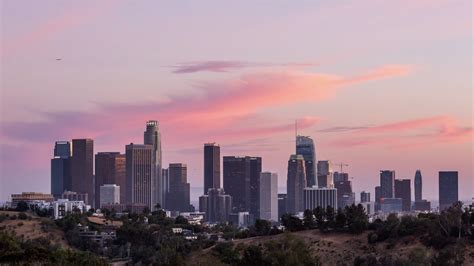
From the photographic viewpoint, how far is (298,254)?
82.6 m

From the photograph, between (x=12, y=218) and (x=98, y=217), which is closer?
(x=12, y=218)

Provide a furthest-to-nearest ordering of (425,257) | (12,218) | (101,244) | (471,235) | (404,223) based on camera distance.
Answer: (12,218) → (101,244) → (404,223) → (471,235) → (425,257)

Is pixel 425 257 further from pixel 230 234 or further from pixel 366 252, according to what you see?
pixel 230 234

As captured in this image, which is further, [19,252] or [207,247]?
[207,247]

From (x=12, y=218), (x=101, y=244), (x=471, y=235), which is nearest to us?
(x=471, y=235)

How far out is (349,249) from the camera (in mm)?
117562

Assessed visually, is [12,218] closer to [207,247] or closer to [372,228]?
[207,247]

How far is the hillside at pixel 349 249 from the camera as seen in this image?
4188 inches

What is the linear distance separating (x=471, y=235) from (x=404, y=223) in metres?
10.2

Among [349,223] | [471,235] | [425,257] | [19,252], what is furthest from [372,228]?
[19,252]

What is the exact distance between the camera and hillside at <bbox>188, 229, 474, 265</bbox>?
10638 centimetres

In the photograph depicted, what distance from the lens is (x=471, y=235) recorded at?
4316 inches

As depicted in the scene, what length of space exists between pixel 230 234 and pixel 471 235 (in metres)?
51.7

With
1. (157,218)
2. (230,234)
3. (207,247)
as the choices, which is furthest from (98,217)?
(207,247)
